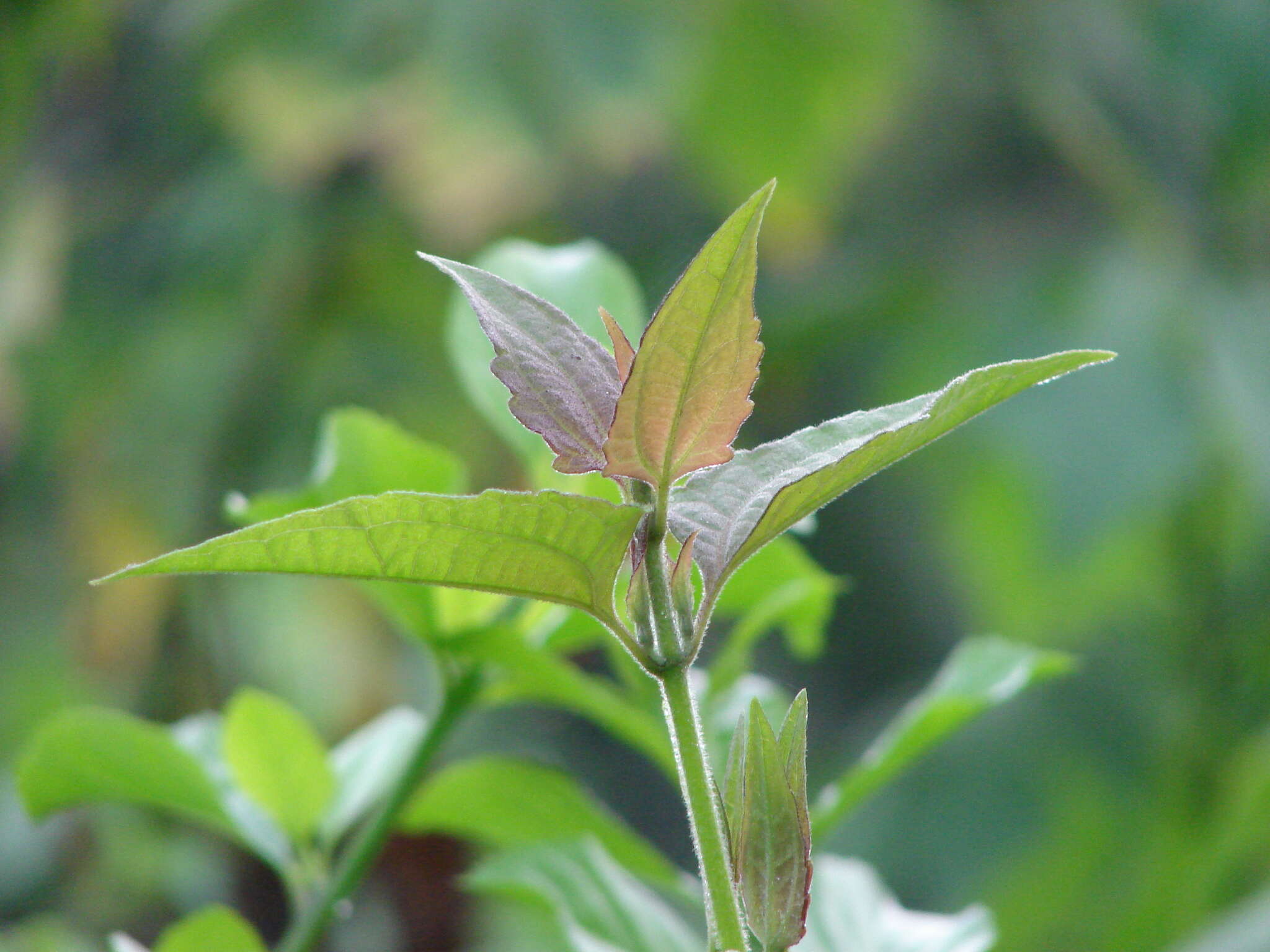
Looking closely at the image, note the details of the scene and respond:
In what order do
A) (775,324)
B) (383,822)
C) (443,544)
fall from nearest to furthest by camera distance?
(443,544)
(383,822)
(775,324)

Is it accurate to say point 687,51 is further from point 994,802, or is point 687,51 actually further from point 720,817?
point 720,817

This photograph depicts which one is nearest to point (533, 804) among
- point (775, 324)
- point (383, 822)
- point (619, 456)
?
point (383, 822)

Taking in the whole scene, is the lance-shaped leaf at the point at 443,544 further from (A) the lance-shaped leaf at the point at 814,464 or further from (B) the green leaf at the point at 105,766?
(B) the green leaf at the point at 105,766

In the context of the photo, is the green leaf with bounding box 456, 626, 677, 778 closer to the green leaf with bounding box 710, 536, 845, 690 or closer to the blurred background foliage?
the green leaf with bounding box 710, 536, 845, 690

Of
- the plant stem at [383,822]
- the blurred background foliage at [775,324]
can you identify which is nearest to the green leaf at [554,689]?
the plant stem at [383,822]

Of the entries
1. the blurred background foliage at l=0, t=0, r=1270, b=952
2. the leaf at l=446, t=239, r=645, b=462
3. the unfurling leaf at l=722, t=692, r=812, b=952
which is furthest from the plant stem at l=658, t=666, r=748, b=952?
the blurred background foliage at l=0, t=0, r=1270, b=952

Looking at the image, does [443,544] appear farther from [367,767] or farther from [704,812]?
[367,767]

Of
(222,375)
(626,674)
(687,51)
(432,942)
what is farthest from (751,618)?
(222,375)
